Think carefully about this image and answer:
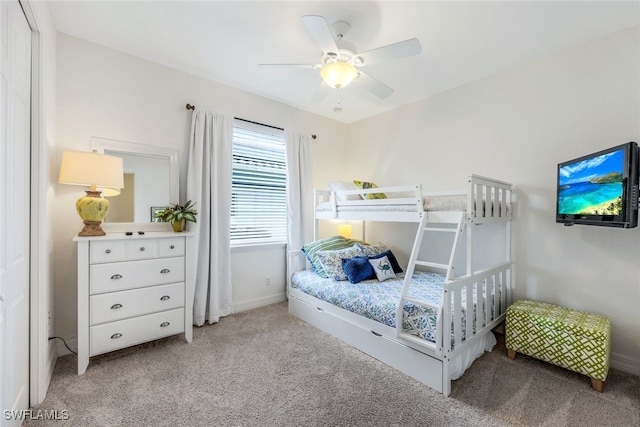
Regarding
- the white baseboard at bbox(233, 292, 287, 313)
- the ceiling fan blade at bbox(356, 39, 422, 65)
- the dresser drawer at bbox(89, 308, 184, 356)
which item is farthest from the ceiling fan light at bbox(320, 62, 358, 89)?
the white baseboard at bbox(233, 292, 287, 313)

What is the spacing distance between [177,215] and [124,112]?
1057 millimetres

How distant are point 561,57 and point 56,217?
4455mm

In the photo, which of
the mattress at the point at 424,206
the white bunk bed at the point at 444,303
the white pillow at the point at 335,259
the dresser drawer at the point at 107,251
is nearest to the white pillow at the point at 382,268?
the white pillow at the point at 335,259

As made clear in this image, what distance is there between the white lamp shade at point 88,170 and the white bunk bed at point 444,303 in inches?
81.5

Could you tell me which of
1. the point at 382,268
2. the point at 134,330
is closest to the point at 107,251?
the point at 134,330

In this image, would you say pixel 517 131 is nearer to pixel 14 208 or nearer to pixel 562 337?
pixel 562 337

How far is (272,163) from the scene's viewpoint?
11.7 feet

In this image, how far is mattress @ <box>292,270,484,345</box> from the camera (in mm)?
1971

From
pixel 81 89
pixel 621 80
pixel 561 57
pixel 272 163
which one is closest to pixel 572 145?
pixel 621 80

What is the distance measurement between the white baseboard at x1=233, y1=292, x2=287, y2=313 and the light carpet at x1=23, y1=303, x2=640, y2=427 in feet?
2.66

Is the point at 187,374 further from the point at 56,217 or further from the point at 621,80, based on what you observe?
the point at 621,80

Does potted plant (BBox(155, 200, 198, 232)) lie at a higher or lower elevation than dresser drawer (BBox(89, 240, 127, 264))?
higher

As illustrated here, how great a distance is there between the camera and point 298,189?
3.62 metres

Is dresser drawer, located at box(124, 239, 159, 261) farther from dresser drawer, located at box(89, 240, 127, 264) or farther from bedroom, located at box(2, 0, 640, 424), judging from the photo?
bedroom, located at box(2, 0, 640, 424)
